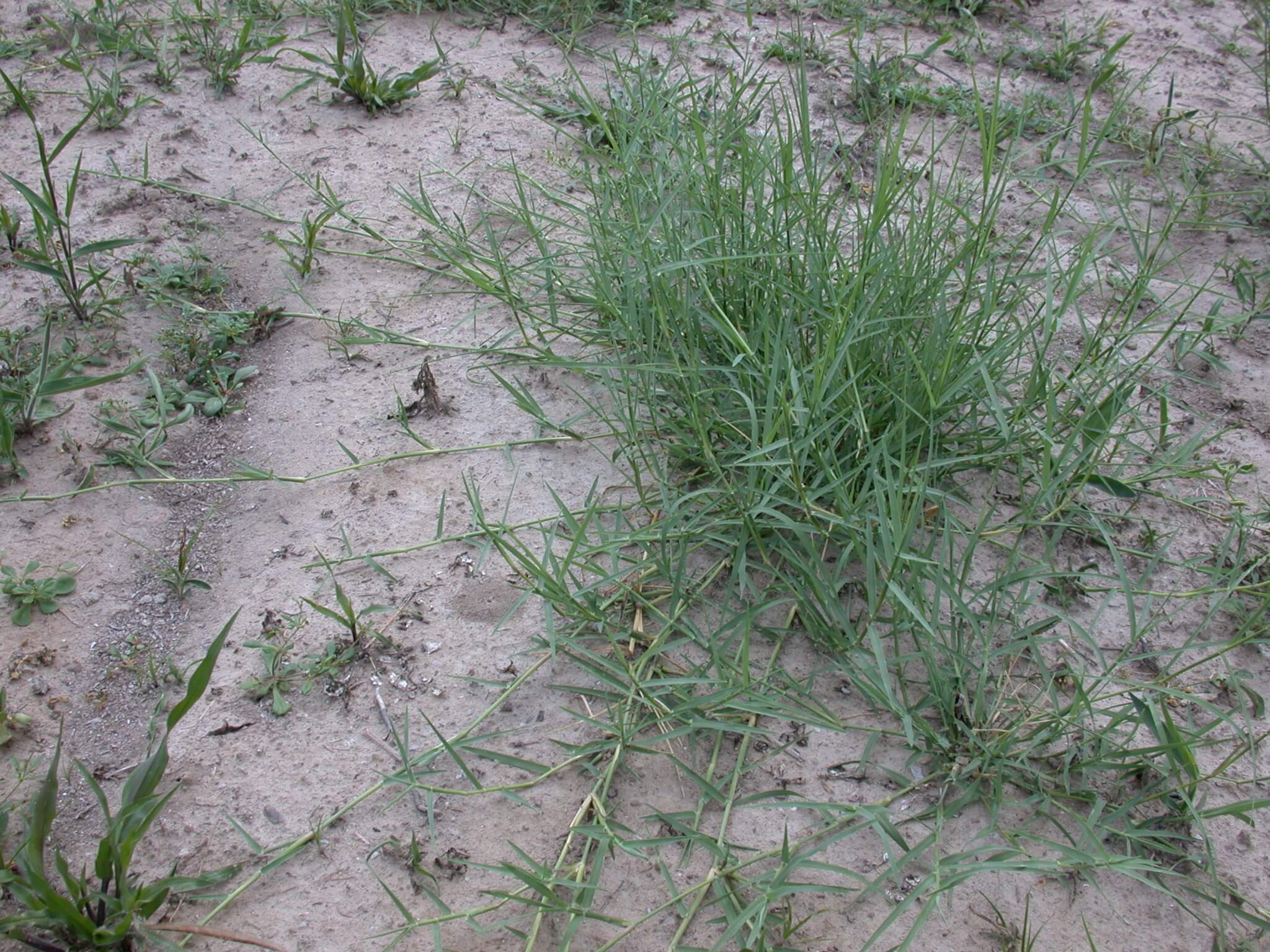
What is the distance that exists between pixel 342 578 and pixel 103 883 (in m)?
0.66

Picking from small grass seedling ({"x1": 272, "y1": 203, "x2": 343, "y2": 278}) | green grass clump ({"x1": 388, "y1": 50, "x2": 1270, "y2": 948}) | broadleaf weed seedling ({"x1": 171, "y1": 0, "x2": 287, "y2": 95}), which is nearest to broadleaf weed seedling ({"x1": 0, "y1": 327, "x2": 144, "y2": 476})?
small grass seedling ({"x1": 272, "y1": 203, "x2": 343, "y2": 278})

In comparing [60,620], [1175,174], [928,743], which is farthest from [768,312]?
[1175,174]

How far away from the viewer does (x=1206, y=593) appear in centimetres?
186

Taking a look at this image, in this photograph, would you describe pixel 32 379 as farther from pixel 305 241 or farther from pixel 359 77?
pixel 359 77

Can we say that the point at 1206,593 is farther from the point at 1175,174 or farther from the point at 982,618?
the point at 1175,174

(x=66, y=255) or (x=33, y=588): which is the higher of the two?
(x=66, y=255)

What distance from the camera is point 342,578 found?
6.16ft

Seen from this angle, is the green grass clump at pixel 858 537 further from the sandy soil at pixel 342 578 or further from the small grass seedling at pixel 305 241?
the small grass seedling at pixel 305 241

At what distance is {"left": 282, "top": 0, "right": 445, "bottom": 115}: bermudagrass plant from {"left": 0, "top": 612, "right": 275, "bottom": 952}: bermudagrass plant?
85.3 inches

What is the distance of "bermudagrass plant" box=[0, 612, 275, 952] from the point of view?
1306mm

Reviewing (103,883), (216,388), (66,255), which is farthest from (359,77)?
(103,883)

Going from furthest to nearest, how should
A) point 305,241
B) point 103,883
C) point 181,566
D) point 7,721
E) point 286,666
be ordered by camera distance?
point 305,241
point 181,566
point 286,666
point 7,721
point 103,883

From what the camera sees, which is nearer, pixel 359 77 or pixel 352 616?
pixel 352 616

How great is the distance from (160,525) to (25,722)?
0.48 metres
